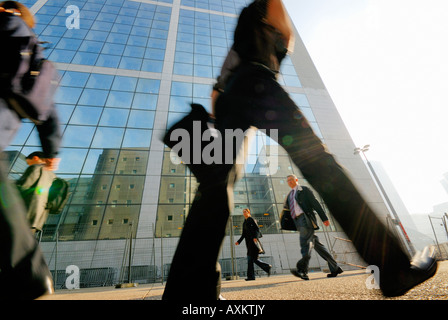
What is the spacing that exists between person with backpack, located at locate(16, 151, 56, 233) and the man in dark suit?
3556mm

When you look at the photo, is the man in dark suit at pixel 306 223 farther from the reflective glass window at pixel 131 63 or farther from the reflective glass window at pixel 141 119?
the reflective glass window at pixel 131 63

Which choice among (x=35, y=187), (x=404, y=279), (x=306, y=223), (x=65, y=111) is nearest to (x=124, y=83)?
(x=65, y=111)

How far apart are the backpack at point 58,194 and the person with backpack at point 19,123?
2.22ft

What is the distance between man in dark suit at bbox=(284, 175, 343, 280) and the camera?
129 inches

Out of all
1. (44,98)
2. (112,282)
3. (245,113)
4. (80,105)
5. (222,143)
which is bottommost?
(112,282)

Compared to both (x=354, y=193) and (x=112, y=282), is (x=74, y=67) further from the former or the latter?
(x=354, y=193)

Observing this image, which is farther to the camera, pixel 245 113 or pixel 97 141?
pixel 97 141

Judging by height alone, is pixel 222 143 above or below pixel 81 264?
above

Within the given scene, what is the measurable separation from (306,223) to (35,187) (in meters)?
3.74

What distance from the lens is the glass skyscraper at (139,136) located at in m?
9.41

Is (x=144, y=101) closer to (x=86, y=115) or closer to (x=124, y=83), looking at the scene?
(x=124, y=83)

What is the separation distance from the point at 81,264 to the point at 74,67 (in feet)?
46.1

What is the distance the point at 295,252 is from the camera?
10250 millimetres

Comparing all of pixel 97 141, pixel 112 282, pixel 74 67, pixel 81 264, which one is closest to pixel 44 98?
pixel 112 282
